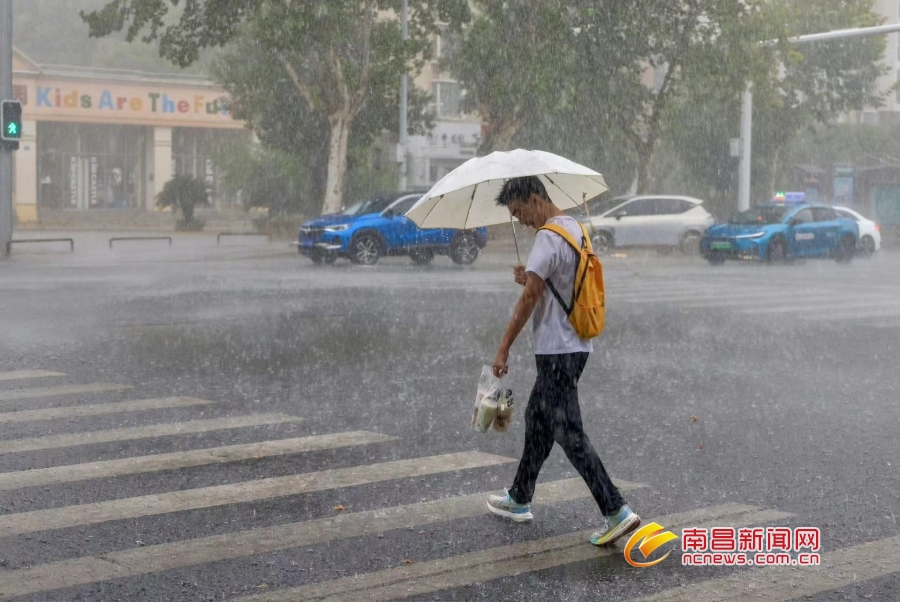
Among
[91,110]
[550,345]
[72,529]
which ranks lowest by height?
[72,529]

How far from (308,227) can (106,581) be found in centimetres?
2155

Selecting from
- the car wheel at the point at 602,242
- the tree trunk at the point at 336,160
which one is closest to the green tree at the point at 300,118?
the tree trunk at the point at 336,160

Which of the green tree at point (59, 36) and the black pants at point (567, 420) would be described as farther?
the green tree at point (59, 36)

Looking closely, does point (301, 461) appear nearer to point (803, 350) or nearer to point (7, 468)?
point (7, 468)

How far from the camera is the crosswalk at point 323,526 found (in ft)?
16.5

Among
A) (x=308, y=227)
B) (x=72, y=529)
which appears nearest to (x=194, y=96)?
(x=308, y=227)

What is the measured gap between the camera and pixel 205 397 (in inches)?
379

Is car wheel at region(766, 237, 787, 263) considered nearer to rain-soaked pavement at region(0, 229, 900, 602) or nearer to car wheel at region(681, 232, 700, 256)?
car wheel at region(681, 232, 700, 256)

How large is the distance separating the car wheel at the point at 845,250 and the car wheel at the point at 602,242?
535 centimetres

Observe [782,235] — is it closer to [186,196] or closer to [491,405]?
[491,405]

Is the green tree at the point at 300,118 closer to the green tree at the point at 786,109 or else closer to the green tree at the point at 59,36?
the green tree at the point at 786,109

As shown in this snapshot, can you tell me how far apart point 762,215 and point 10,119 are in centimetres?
1651

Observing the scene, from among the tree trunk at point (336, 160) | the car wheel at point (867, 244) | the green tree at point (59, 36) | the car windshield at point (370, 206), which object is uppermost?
the green tree at point (59, 36)

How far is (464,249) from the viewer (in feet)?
88.4
